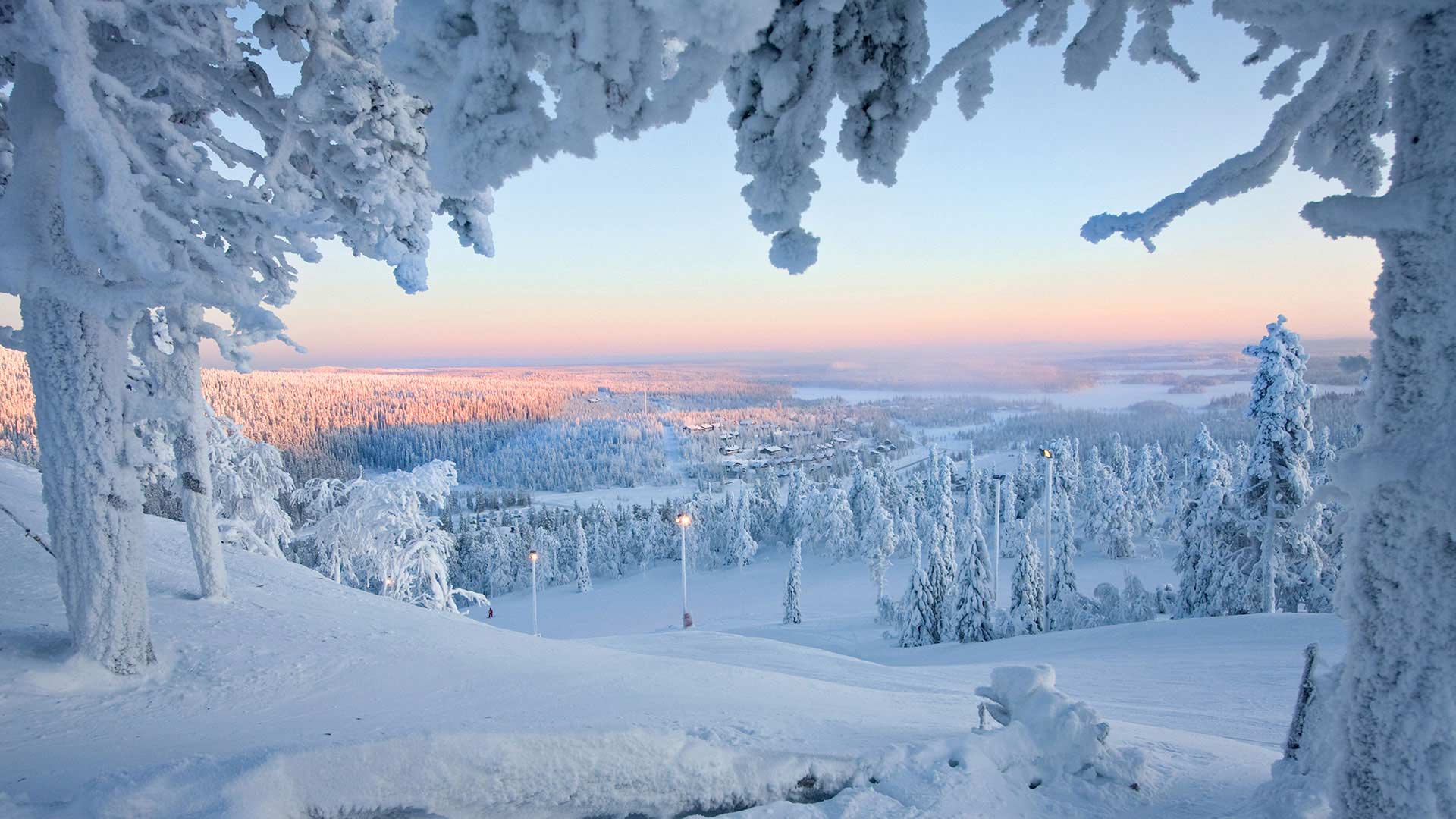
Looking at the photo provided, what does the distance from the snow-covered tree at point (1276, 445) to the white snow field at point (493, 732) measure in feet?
37.8

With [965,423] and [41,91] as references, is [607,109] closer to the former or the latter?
[41,91]

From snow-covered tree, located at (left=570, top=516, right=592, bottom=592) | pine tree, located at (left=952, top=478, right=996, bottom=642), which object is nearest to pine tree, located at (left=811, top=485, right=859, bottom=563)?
snow-covered tree, located at (left=570, top=516, right=592, bottom=592)

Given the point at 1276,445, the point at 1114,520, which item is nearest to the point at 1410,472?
the point at 1276,445

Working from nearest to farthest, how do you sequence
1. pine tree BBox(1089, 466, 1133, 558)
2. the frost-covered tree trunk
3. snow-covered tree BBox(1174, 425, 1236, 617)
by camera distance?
1. the frost-covered tree trunk
2. snow-covered tree BBox(1174, 425, 1236, 617)
3. pine tree BBox(1089, 466, 1133, 558)

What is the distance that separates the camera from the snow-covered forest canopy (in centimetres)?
218

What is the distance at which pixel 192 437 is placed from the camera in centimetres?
826

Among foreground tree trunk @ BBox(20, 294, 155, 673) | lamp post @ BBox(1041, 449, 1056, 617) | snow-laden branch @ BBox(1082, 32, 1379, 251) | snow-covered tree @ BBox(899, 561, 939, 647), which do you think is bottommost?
snow-covered tree @ BBox(899, 561, 939, 647)

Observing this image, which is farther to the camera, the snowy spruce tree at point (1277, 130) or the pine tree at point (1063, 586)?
the pine tree at point (1063, 586)

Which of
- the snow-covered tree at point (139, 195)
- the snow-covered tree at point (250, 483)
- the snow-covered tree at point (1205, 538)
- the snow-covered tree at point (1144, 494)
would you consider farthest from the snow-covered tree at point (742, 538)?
the snow-covered tree at point (139, 195)

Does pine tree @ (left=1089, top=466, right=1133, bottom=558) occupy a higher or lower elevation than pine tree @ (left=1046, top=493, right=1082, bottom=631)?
lower

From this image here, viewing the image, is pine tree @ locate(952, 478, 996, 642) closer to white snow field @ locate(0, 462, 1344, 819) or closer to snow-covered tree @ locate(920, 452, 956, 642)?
snow-covered tree @ locate(920, 452, 956, 642)

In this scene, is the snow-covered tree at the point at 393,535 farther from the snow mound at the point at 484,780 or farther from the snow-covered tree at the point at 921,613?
the snow-covered tree at the point at 921,613

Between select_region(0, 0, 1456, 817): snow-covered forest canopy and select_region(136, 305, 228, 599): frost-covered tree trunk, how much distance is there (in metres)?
0.04

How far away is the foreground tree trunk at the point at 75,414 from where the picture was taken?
5.42 metres
